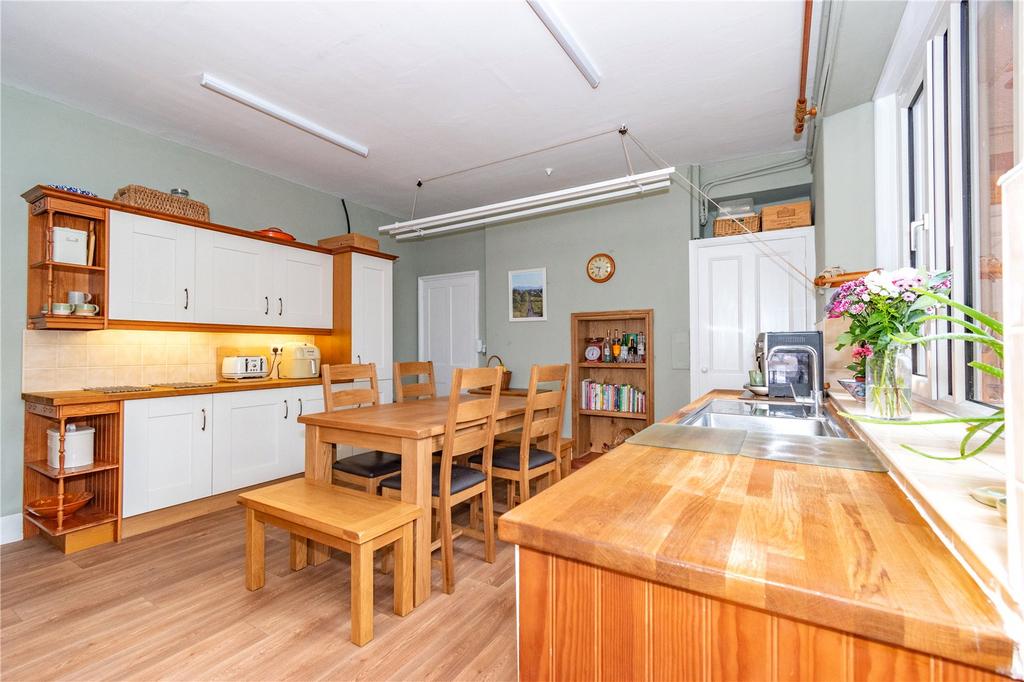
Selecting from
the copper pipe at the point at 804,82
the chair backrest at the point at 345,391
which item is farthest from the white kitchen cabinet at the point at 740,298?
the chair backrest at the point at 345,391

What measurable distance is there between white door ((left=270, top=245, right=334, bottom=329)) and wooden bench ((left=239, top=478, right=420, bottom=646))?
2.18 metres

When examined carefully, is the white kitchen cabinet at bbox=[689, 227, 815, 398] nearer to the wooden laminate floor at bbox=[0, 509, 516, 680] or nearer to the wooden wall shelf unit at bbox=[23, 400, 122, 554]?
the wooden laminate floor at bbox=[0, 509, 516, 680]

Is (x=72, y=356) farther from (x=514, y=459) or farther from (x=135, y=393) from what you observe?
(x=514, y=459)

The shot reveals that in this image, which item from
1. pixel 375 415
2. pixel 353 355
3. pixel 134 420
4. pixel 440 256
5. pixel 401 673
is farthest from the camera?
pixel 440 256

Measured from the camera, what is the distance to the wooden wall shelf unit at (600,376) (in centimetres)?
Answer: 462

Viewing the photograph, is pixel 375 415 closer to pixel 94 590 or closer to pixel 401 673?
pixel 401 673

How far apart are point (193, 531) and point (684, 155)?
4.72 m

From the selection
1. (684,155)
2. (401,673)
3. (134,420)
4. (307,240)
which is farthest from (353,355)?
(684,155)

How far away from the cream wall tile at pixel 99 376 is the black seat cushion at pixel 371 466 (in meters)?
1.89

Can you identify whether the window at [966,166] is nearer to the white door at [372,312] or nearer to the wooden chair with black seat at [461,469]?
the wooden chair with black seat at [461,469]

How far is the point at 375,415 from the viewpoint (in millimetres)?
2627

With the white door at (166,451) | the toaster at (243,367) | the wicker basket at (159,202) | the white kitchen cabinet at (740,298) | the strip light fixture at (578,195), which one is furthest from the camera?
the toaster at (243,367)

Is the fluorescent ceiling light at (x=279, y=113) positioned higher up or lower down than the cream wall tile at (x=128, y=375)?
higher up

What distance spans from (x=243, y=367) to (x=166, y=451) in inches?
35.3
